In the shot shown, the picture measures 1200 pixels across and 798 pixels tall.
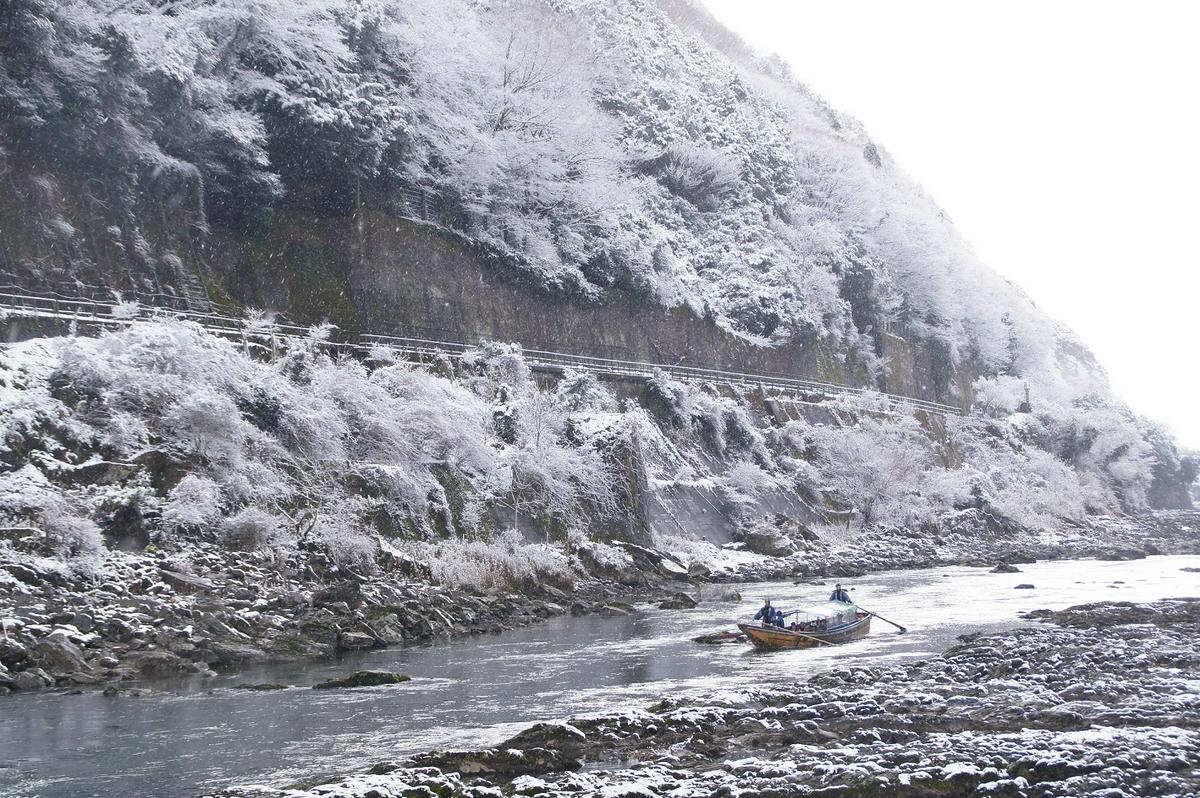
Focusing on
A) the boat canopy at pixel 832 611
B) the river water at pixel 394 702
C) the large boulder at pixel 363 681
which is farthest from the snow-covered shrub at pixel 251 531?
the boat canopy at pixel 832 611

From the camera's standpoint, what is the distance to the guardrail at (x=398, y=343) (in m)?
23.1

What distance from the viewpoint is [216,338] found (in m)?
24.3

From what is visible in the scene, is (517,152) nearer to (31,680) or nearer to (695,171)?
(695,171)

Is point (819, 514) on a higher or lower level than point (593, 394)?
lower

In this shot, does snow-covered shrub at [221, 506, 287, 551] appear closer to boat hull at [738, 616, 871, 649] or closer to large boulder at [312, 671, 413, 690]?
large boulder at [312, 671, 413, 690]

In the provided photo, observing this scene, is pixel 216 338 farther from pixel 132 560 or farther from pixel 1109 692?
pixel 1109 692

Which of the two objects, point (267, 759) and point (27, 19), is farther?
point (27, 19)

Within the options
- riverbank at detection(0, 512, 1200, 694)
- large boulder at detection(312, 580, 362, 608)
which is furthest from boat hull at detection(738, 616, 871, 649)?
large boulder at detection(312, 580, 362, 608)

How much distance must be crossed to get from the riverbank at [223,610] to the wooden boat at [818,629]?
5157mm

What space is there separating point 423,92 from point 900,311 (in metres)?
36.9

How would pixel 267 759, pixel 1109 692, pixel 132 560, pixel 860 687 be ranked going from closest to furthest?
pixel 267 759 < pixel 1109 692 < pixel 860 687 < pixel 132 560

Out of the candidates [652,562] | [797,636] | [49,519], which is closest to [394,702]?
[49,519]

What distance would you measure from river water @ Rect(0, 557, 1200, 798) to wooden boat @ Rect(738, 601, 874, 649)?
40cm

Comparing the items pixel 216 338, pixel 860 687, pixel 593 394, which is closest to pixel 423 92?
pixel 593 394
